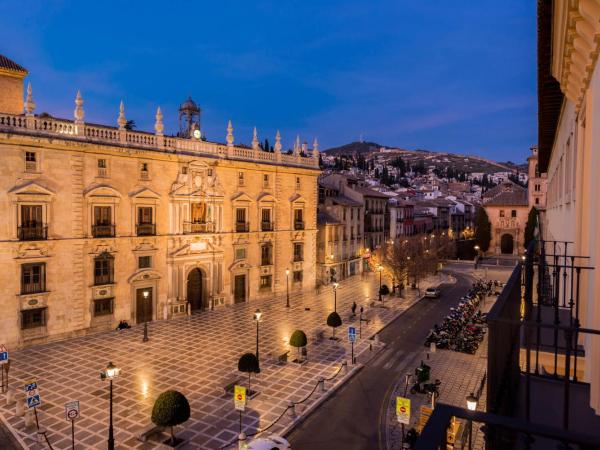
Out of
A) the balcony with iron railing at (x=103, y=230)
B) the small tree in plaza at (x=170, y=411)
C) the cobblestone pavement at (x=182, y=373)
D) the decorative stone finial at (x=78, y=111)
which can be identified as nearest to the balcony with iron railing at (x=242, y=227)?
the cobblestone pavement at (x=182, y=373)

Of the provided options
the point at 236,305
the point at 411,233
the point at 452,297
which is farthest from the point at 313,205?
the point at 411,233

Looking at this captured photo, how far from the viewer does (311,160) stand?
48562 millimetres

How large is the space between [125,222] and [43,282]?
683cm

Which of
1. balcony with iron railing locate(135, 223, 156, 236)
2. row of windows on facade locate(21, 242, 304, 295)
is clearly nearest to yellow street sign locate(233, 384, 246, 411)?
row of windows on facade locate(21, 242, 304, 295)

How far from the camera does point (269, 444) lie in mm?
14594

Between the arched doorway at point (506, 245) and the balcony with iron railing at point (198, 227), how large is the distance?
60.4 meters

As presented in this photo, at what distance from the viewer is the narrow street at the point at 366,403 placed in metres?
16.6

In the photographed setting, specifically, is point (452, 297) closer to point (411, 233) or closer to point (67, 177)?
point (411, 233)

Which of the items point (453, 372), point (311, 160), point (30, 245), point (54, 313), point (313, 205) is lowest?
point (453, 372)

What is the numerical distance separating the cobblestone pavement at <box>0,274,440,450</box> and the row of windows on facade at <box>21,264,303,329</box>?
166 cm

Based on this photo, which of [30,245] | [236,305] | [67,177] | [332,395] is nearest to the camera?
[332,395]

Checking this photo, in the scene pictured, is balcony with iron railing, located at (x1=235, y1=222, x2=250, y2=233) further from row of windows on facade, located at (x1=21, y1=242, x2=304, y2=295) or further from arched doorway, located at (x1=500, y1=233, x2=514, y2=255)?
arched doorway, located at (x1=500, y1=233, x2=514, y2=255)

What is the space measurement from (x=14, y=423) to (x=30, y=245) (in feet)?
43.4

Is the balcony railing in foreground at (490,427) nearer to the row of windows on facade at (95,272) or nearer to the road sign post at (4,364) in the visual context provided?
the road sign post at (4,364)
